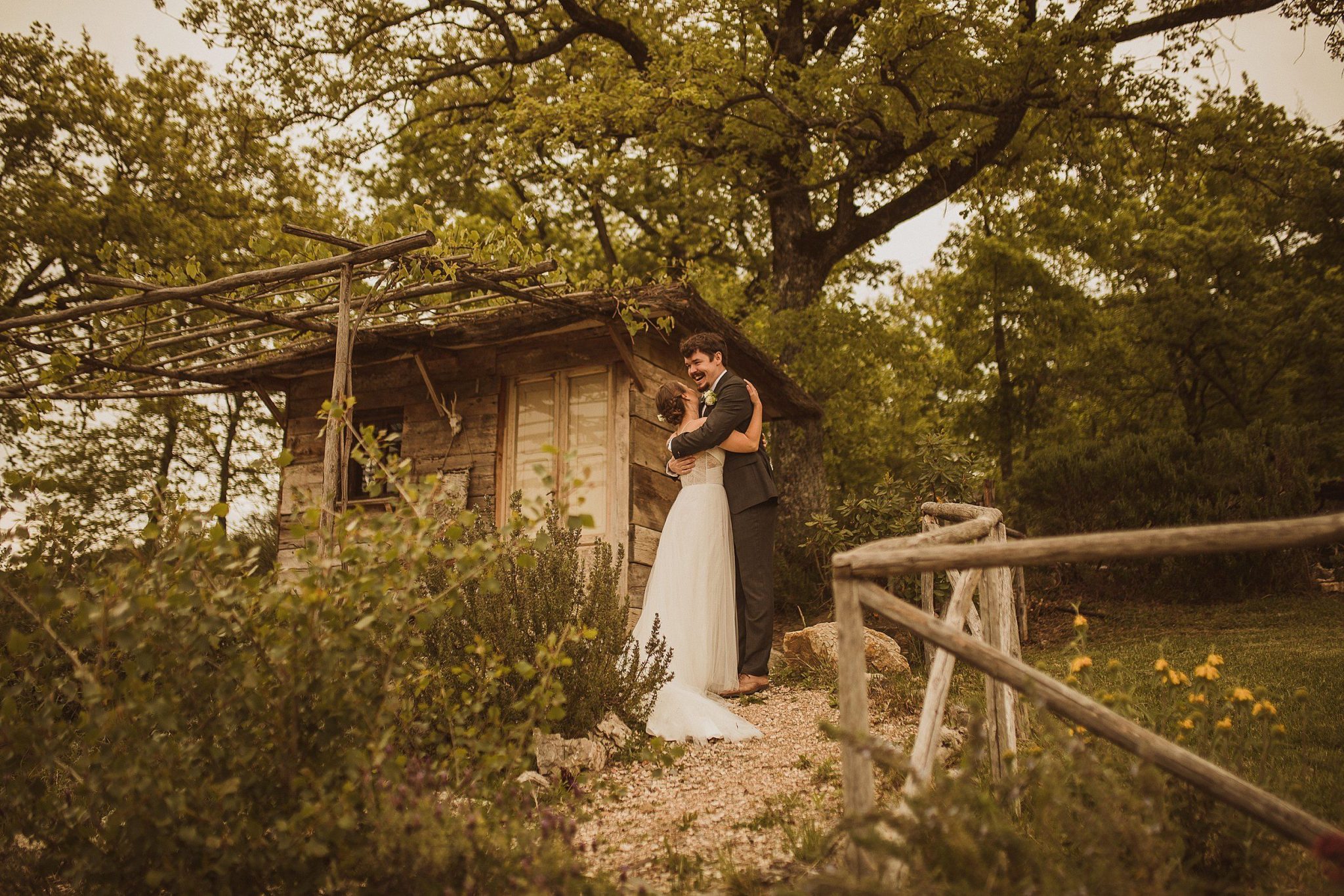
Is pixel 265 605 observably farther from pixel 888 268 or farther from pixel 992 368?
pixel 992 368

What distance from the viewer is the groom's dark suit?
6.17 meters

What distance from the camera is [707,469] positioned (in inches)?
248

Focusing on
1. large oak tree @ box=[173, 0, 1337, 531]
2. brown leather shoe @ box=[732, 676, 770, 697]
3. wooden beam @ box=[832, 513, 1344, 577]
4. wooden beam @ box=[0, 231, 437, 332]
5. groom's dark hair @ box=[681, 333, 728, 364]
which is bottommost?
brown leather shoe @ box=[732, 676, 770, 697]

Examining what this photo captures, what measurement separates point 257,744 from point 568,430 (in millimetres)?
6184

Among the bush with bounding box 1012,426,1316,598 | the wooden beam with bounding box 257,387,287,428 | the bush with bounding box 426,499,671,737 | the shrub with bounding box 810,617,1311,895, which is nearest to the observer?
the shrub with bounding box 810,617,1311,895

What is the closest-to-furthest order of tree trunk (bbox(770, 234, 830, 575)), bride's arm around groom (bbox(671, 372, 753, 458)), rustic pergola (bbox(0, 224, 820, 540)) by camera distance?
rustic pergola (bbox(0, 224, 820, 540)) → bride's arm around groom (bbox(671, 372, 753, 458)) → tree trunk (bbox(770, 234, 830, 575))

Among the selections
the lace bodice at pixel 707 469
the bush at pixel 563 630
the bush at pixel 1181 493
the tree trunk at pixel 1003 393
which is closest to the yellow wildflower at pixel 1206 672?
the bush at pixel 563 630

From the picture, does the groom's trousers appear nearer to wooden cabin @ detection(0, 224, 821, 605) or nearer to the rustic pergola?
wooden cabin @ detection(0, 224, 821, 605)

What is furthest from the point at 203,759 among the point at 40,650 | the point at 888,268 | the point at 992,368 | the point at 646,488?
the point at 992,368

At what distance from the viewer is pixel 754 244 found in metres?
18.2

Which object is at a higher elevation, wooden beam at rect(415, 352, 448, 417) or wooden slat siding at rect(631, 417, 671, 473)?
wooden beam at rect(415, 352, 448, 417)

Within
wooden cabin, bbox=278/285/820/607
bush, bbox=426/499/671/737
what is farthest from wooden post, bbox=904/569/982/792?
wooden cabin, bbox=278/285/820/607

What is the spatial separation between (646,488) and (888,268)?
406 inches

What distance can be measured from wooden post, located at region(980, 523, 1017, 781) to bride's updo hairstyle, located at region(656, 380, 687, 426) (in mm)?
2989
